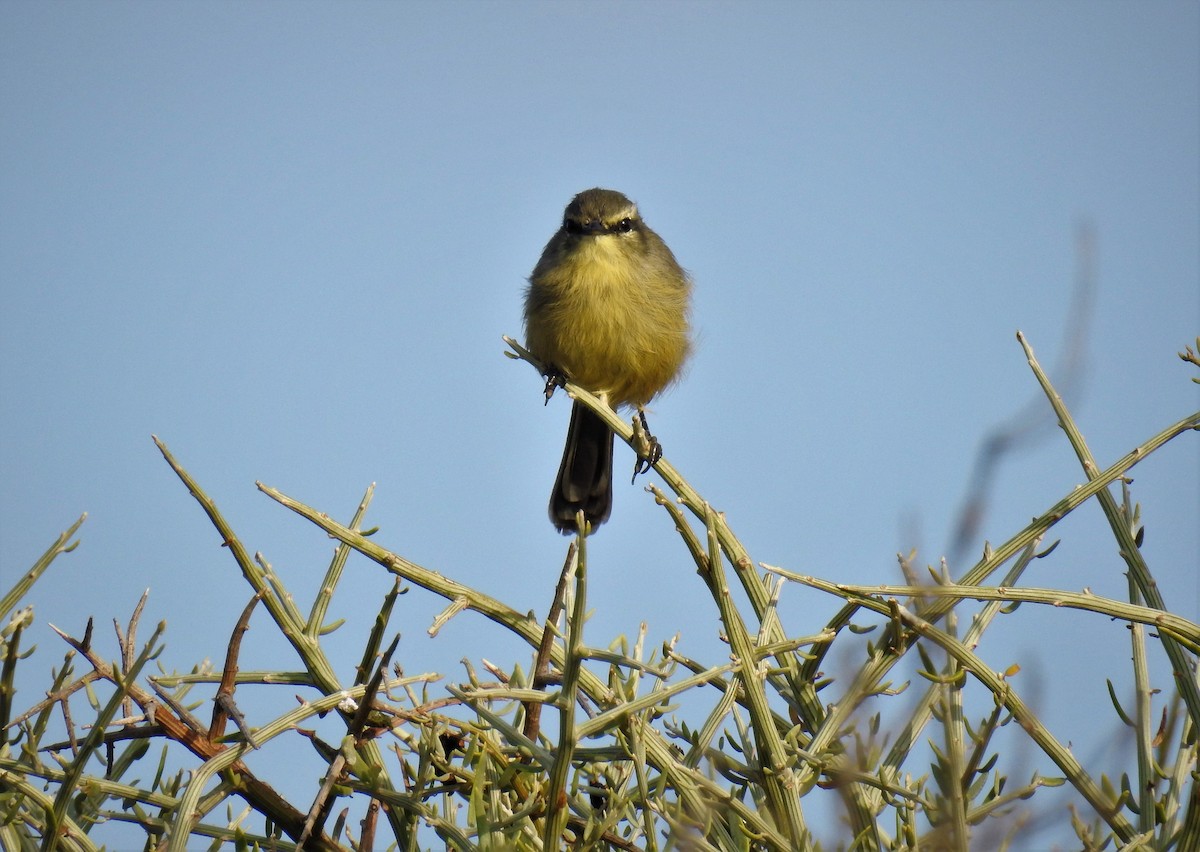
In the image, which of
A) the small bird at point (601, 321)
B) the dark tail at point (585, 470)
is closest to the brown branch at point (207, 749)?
the small bird at point (601, 321)

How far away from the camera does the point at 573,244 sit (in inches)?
247

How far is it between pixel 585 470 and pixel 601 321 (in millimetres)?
1029

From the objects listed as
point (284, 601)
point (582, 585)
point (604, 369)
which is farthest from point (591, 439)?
point (582, 585)

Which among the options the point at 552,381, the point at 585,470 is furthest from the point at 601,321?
the point at 585,470

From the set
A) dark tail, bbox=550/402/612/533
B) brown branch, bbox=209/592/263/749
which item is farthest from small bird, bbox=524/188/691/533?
brown branch, bbox=209/592/263/749

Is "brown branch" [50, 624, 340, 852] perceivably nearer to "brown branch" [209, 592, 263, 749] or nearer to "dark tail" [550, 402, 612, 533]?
"brown branch" [209, 592, 263, 749]

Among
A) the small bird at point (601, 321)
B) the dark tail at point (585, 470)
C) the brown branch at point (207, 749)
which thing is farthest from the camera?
the dark tail at point (585, 470)

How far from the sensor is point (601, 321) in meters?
5.92

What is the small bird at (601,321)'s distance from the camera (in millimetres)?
5957

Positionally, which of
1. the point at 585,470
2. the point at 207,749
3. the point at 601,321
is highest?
the point at 601,321

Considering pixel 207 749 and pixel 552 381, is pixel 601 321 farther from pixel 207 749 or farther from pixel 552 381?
pixel 207 749

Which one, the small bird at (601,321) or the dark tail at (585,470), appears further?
the dark tail at (585,470)

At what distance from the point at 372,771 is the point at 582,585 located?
575mm

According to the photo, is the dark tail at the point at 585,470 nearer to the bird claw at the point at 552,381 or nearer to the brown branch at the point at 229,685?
the bird claw at the point at 552,381
